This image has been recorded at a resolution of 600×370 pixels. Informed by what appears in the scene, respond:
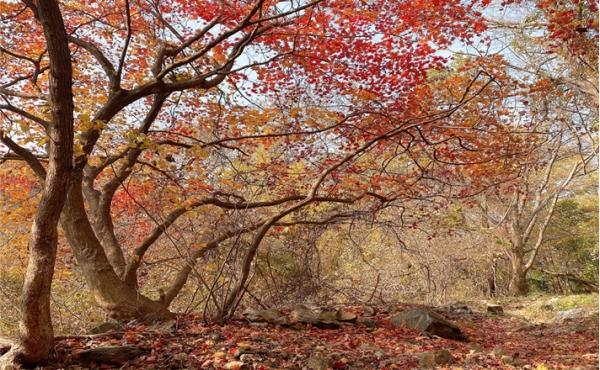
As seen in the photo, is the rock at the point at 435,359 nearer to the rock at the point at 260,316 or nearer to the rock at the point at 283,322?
the rock at the point at 283,322

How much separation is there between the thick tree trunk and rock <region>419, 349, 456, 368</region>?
3.01m

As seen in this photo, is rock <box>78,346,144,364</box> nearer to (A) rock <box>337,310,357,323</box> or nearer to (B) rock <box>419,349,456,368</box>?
(B) rock <box>419,349,456,368</box>

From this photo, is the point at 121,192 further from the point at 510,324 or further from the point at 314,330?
the point at 510,324

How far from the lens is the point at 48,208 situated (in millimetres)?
2992

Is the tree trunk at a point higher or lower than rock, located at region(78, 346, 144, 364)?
higher

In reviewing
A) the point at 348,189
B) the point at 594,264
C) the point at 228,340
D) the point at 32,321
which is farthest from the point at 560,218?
the point at 32,321

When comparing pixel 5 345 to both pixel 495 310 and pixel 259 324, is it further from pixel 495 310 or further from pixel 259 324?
pixel 495 310

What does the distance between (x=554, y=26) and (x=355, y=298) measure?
6.24 metres

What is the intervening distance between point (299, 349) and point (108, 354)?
1.64 m

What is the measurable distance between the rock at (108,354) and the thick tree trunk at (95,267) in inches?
53.6

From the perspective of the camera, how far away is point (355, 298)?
25.3 ft

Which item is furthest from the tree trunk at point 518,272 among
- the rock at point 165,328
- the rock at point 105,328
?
the rock at point 105,328

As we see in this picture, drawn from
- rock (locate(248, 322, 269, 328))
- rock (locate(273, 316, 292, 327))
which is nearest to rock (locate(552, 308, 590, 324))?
rock (locate(273, 316, 292, 327))

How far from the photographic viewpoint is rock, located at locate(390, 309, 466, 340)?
5570 mm
